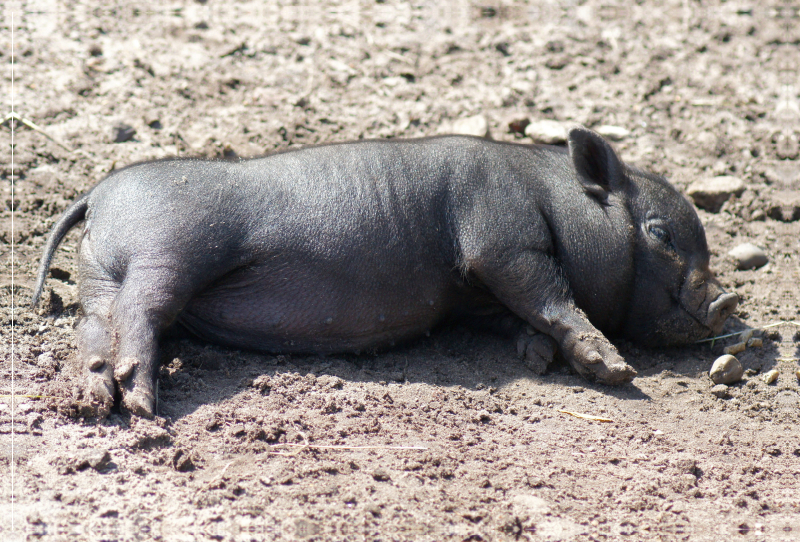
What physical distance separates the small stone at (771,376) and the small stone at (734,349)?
0.24 metres

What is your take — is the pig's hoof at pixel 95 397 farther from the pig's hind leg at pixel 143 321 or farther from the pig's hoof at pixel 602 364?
the pig's hoof at pixel 602 364

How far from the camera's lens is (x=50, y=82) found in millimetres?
6281

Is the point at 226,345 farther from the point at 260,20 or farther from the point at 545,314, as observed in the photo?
the point at 260,20

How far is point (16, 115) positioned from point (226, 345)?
286 cm

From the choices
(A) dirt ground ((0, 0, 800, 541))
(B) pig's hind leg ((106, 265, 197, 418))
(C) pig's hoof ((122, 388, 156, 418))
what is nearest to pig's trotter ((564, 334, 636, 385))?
(A) dirt ground ((0, 0, 800, 541))

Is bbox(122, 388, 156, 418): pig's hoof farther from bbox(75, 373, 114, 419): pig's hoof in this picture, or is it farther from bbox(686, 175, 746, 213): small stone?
bbox(686, 175, 746, 213): small stone

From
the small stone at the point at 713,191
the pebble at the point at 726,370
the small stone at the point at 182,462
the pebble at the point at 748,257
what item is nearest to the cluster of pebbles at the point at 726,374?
the pebble at the point at 726,370

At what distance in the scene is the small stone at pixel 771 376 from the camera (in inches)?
175

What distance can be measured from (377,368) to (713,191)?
311 cm

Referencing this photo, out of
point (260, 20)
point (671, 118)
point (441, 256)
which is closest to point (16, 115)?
point (260, 20)

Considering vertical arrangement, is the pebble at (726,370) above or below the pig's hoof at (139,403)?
below

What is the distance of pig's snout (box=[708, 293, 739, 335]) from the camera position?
15.0 feet

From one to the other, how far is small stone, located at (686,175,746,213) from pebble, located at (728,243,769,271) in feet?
1.79

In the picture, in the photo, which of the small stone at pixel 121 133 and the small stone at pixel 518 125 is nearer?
the small stone at pixel 121 133
